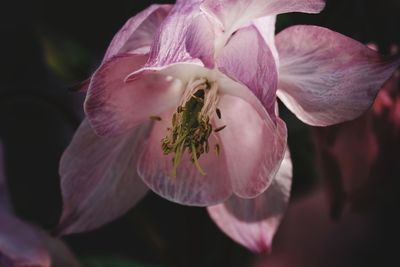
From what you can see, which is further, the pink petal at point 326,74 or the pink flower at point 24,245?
the pink flower at point 24,245

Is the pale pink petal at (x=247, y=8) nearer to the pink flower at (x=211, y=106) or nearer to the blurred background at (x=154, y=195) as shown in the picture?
the pink flower at (x=211, y=106)

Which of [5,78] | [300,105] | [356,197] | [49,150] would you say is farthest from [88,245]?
[300,105]

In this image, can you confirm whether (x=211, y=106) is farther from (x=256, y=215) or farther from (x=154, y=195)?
(x=154, y=195)

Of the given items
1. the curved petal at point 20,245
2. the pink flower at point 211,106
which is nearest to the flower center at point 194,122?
the pink flower at point 211,106

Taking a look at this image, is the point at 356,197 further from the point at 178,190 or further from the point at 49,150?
the point at 49,150

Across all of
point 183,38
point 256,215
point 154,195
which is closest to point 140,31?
point 183,38

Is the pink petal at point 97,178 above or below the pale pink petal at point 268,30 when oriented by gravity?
below

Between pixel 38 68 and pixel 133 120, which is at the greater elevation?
pixel 133 120

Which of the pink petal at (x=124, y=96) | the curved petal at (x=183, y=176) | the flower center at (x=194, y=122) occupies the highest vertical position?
the pink petal at (x=124, y=96)
